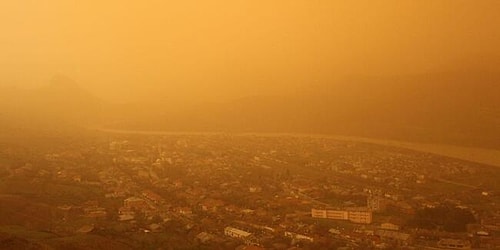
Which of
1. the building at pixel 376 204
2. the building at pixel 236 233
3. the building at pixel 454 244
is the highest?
the building at pixel 376 204

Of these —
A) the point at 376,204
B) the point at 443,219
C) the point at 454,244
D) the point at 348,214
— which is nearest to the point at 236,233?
the point at 348,214

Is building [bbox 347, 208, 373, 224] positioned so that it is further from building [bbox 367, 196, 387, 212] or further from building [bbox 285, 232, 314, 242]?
building [bbox 285, 232, 314, 242]

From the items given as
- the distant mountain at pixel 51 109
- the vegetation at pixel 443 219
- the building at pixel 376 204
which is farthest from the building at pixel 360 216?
the distant mountain at pixel 51 109

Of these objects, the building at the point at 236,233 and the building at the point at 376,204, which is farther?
the building at the point at 376,204

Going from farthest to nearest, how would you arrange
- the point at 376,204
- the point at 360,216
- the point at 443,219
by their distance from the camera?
the point at 376,204
the point at 360,216
the point at 443,219

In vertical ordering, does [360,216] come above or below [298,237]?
above

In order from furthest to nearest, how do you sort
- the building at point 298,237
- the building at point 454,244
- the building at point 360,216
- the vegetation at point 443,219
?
the building at point 360,216
the vegetation at point 443,219
the building at point 298,237
the building at point 454,244

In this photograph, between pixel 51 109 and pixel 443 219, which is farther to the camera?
pixel 51 109

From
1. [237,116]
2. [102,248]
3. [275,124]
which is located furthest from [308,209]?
[237,116]

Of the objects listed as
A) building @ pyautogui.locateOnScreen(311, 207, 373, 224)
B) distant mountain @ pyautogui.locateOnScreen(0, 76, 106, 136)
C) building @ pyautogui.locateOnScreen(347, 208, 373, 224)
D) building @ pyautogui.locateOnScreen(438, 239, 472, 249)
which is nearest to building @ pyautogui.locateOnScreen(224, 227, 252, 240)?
building @ pyautogui.locateOnScreen(311, 207, 373, 224)

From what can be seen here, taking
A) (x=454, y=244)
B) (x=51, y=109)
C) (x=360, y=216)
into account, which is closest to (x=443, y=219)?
(x=454, y=244)

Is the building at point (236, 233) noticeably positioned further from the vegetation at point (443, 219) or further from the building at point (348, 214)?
the vegetation at point (443, 219)

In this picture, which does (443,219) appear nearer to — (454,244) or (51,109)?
(454,244)

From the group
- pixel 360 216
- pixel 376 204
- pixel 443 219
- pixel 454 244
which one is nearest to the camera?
pixel 454 244
